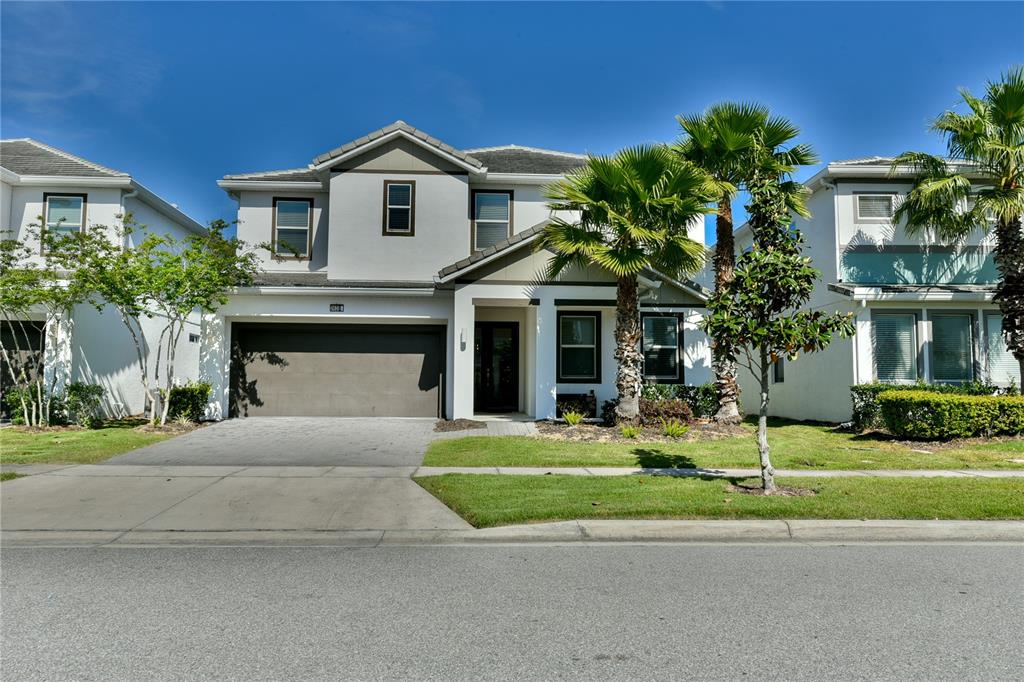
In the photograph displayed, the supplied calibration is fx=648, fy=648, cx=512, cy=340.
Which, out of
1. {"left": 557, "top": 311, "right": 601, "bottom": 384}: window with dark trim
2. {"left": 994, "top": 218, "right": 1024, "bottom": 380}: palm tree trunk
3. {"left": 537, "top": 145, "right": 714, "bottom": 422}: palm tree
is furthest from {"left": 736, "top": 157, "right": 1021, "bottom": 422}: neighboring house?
{"left": 557, "top": 311, "right": 601, "bottom": 384}: window with dark trim

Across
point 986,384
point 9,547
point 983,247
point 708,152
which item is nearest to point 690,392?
point 708,152

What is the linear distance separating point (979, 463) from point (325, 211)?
54.4 ft

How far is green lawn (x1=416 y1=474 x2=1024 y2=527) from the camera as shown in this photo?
7266 millimetres

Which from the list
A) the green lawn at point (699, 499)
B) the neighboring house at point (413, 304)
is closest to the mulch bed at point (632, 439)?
the neighboring house at point (413, 304)

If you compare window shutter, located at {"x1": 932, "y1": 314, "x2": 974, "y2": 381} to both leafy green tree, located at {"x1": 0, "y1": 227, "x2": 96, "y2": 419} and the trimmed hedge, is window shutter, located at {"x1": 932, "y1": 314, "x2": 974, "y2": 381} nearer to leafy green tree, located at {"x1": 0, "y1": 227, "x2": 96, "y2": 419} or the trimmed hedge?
the trimmed hedge

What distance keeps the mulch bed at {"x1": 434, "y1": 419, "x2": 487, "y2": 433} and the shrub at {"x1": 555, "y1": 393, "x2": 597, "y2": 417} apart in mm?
2219

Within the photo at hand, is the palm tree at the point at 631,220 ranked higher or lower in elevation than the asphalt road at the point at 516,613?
higher

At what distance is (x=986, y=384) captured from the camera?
16.1m

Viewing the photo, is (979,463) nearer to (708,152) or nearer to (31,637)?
(708,152)

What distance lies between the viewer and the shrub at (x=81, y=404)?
51.0ft

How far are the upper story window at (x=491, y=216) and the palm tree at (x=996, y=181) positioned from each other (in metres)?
9.92

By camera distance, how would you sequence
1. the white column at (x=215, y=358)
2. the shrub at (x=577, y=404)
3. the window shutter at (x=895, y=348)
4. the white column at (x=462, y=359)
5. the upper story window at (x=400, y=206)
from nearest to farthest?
the white column at (x=462, y=359)
the shrub at (x=577, y=404)
the window shutter at (x=895, y=348)
the white column at (x=215, y=358)
the upper story window at (x=400, y=206)

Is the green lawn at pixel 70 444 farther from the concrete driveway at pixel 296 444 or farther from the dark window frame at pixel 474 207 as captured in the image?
the dark window frame at pixel 474 207

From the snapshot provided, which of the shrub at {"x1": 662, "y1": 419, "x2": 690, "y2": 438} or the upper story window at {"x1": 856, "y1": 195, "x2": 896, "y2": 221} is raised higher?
the upper story window at {"x1": 856, "y1": 195, "x2": 896, "y2": 221}
